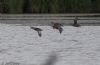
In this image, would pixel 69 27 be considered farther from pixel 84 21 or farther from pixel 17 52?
pixel 17 52

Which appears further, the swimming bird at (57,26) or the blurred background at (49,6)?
the blurred background at (49,6)

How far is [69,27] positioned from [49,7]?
1.94 feet

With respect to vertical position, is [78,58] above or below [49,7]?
below

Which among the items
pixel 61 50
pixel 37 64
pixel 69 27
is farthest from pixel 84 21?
pixel 37 64

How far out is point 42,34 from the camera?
177 cm

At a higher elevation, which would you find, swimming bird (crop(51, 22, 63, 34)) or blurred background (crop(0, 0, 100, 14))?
blurred background (crop(0, 0, 100, 14))

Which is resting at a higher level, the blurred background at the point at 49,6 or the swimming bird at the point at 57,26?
the blurred background at the point at 49,6

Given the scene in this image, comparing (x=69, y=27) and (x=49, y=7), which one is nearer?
(x=69, y=27)

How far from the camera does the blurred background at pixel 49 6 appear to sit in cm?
247

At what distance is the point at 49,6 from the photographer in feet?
8.15

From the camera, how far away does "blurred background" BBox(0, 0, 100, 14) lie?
247 centimetres

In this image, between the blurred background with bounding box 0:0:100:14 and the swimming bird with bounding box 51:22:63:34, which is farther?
the blurred background with bounding box 0:0:100:14

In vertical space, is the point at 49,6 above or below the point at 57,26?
above

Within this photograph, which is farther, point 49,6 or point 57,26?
point 49,6
